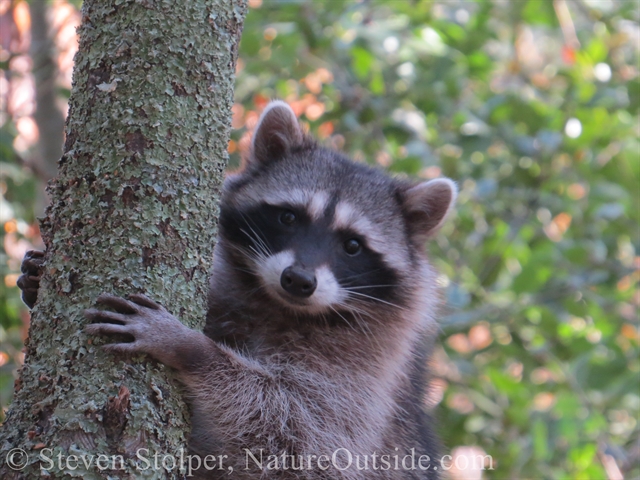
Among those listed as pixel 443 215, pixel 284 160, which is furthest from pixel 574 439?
pixel 284 160

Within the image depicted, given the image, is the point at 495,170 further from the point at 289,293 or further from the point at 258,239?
the point at 289,293

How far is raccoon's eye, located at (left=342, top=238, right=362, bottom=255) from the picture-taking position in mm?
2893

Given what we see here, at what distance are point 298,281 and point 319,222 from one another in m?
0.38

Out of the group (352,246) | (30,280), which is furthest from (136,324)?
(352,246)

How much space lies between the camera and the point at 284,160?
124 inches

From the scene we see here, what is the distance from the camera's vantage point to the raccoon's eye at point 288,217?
286cm

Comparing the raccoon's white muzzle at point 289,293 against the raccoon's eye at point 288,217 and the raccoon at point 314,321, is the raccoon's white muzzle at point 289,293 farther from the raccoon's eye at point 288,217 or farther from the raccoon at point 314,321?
the raccoon's eye at point 288,217

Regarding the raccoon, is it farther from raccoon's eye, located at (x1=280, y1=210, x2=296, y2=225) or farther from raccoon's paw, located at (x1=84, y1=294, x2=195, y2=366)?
raccoon's paw, located at (x1=84, y1=294, x2=195, y2=366)

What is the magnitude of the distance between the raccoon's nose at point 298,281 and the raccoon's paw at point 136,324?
0.72 m

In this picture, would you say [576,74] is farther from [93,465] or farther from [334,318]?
[93,465]

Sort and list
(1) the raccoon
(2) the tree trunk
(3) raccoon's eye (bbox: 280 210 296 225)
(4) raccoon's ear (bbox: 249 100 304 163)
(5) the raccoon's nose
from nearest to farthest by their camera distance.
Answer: (2) the tree trunk
(1) the raccoon
(5) the raccoon's nose
(3) raccoon's eye (bbox: 280 210 296 225)
(4) raccoon's ear (bbox: 249 100 304 163)

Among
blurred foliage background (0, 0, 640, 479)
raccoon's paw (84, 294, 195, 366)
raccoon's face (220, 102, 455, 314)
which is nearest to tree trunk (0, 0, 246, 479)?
raccoon's paw (84, 294, 195, 366)

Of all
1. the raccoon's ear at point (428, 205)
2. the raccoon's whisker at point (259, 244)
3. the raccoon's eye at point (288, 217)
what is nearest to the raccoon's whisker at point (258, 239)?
the raccoon's whisker at point (259, 244)

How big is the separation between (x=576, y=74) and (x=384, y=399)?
292cm
